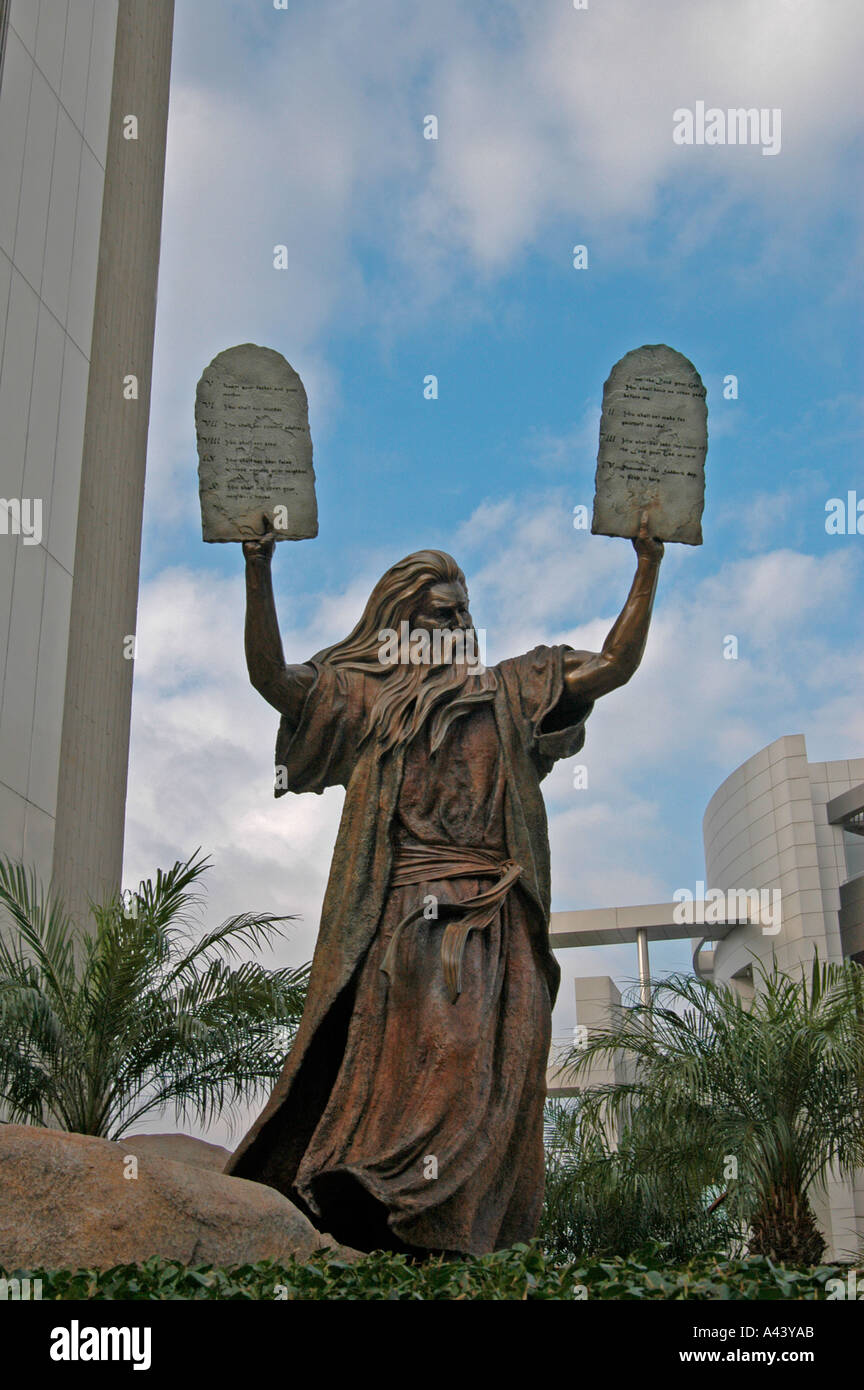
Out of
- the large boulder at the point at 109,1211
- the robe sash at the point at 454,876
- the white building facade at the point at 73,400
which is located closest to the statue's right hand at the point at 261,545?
the robe sash at the point at 454,876

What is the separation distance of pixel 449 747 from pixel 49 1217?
239 cm

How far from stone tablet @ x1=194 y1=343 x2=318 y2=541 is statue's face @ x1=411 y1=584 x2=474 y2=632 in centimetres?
67

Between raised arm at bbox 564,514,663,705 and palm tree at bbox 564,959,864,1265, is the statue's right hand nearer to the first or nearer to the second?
raised arm at bbox 564,514,663,705

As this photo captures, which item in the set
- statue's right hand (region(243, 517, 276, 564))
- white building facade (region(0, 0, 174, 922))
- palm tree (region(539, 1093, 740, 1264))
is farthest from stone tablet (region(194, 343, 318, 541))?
white building facade (region(0, 0, 174, 922))

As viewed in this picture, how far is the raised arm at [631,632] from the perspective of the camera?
618 centimetres

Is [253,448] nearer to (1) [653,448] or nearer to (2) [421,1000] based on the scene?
(1) [653,448]

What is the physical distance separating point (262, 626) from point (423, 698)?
0.70 metres

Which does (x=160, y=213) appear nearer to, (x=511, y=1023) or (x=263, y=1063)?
(x=263, y=1063)

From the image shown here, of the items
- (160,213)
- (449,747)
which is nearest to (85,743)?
(160,213)

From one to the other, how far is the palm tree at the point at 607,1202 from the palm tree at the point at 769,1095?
134cm

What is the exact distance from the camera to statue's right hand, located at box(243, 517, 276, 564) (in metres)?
5.99

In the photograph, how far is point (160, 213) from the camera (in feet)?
73.5

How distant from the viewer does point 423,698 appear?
6223mm

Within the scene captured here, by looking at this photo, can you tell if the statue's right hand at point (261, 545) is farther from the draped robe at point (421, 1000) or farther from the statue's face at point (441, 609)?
Answer: the statue's face at point (441, 609)
